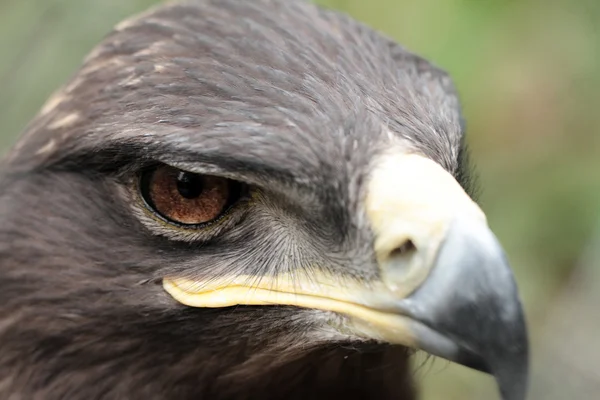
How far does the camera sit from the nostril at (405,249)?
4.92 feet

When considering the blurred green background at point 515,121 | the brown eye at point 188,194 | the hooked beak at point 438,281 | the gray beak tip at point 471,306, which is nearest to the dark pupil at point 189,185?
the brown eye at point 188,194

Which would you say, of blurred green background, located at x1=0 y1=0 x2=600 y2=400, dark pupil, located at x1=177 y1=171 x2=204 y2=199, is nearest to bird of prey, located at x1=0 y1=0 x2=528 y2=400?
dark pupil, located at x1=177 y1=171 x2=204 y2=199

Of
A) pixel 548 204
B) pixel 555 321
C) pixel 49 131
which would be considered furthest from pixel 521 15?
pixel 49 131

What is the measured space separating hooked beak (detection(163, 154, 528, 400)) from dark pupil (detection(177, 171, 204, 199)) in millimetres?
337

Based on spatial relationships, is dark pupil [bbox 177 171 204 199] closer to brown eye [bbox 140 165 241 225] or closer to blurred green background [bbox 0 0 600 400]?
brown eye [bbox 140 165 241 225]

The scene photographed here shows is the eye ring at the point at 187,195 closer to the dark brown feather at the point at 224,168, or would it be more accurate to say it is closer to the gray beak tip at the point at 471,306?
the dark brown feather at the point at 224,168

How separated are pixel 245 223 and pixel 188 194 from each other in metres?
0.12

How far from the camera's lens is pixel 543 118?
4207 millimetres

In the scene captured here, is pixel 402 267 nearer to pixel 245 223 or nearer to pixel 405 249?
pixel 405 249

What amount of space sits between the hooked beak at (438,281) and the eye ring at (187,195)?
0.98 ft

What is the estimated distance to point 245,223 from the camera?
5.72 ft

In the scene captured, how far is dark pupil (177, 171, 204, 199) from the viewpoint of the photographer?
169 centimetres

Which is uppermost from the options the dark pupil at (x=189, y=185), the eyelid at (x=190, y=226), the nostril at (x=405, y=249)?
the nostril at (x=405, y=249)

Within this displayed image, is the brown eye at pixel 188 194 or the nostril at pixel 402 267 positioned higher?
the nostril at pixel 402 267
